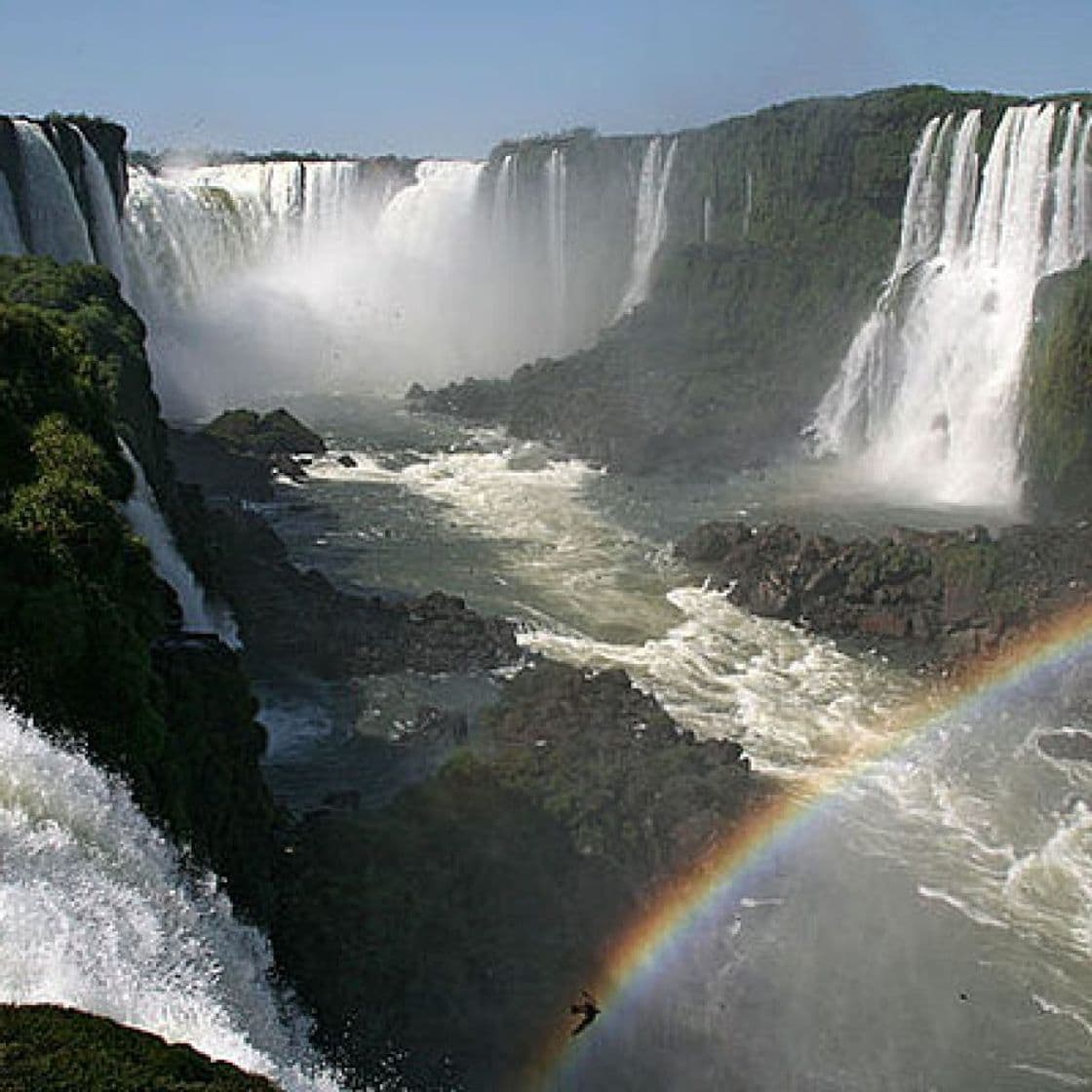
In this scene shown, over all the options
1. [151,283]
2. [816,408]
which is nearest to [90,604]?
[816,408]

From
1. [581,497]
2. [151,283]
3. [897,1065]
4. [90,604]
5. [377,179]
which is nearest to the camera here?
[90,604]

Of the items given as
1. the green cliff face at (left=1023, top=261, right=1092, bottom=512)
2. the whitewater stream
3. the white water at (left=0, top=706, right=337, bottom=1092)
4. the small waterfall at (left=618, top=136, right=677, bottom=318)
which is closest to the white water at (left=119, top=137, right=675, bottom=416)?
the small waterfall at (left=618, top=136, right=677, bottom=318)

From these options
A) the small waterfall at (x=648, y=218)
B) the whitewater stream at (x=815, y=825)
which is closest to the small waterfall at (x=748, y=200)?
the small waterfall at (x=648, y=218)

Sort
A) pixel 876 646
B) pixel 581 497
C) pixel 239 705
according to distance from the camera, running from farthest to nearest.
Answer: pixel 581 497 < pixel 876 646 < pixel 239 705

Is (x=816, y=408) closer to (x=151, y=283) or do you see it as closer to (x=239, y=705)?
(x=151, y=283)

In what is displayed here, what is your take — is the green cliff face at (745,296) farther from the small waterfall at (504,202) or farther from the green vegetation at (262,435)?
the green vegetation at (262,435)

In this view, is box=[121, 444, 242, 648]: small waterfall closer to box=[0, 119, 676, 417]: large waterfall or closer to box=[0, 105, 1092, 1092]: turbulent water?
box=[0, 105, 1092, 1092]: turbulent water

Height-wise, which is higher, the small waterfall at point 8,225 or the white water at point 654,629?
the small waterfall at point 8,225
